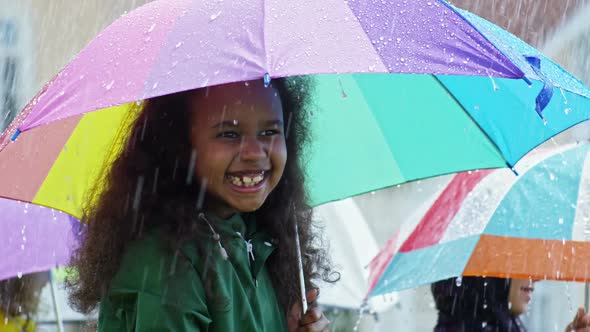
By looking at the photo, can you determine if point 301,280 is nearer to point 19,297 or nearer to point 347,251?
point 19,297

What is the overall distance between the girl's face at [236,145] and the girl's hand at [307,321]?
0.41 metres

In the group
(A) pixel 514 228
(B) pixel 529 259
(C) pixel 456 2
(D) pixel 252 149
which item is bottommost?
(B) pixel 529 259

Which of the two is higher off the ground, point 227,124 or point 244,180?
point 227,124

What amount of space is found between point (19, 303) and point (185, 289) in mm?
2916

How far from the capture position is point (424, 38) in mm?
3172

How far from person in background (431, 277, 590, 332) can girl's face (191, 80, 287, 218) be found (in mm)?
2423

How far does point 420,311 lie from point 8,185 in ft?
39.5

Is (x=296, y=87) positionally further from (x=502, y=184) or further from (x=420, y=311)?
(x=420, y=311)

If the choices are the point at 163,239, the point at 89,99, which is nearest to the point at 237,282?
the point at 163,239

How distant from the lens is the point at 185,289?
3.16 meters

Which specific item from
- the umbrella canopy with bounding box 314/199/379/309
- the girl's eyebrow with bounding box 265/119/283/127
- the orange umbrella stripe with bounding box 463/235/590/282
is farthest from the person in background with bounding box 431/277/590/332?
the girl's eyebrow with bounding box 265/119/283/127

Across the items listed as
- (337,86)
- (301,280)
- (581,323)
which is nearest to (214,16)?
(301,280)

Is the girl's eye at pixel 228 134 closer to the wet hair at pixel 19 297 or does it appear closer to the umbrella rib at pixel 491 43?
the umbrella rib at pixel 491 43

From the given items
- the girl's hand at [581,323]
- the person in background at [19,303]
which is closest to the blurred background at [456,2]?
the person in background at [19,303]
